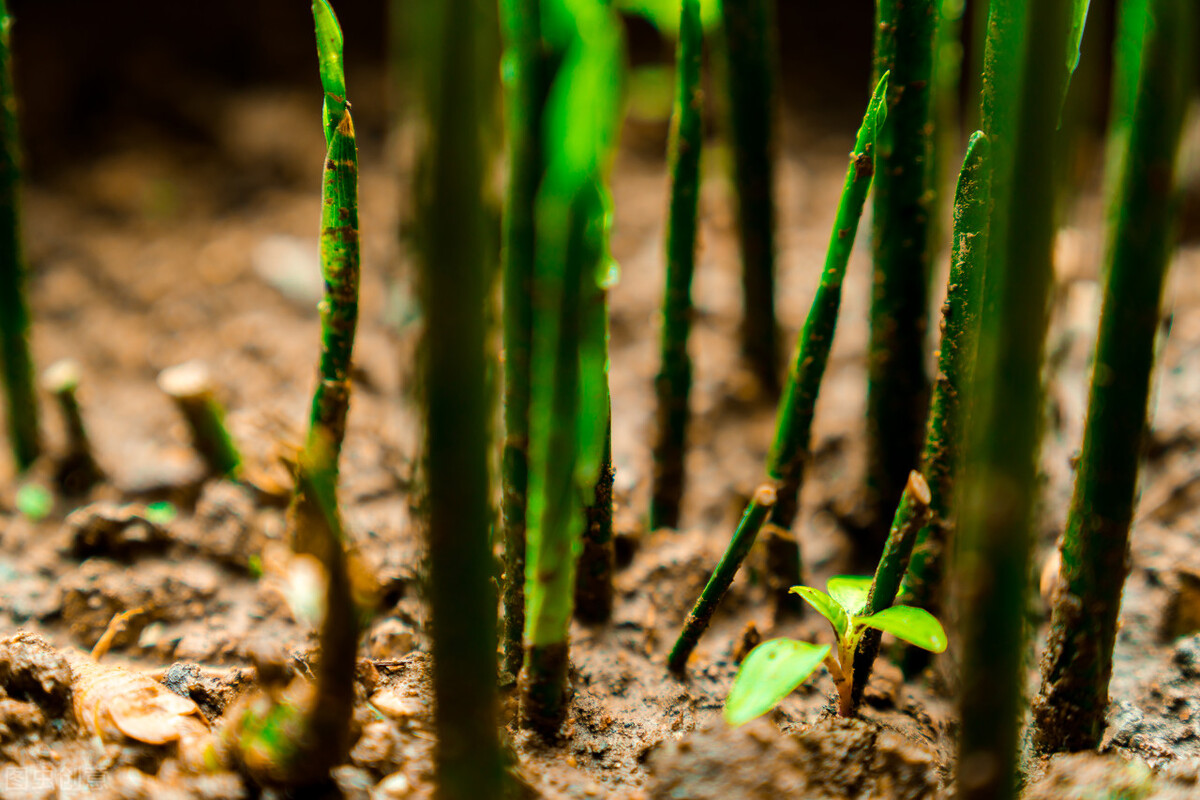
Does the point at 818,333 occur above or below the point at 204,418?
above

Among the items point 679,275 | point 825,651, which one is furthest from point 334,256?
point 825,651

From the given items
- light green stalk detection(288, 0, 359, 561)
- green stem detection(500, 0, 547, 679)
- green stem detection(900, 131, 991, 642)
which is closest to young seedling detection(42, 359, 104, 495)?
light green stalk detection(288, 0, 359, 561)

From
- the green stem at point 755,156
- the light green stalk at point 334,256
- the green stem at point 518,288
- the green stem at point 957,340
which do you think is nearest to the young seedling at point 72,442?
the light green stalk at point 334,256

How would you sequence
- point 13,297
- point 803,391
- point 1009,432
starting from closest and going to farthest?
point 1009,432 < point 803,391 < point 13,297

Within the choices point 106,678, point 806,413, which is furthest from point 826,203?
point 106,678

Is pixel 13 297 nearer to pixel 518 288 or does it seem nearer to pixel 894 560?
pixel 518 288

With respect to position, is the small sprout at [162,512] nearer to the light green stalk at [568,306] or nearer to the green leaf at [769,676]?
the light green stalk at [568,306]

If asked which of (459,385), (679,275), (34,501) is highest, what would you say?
(679,275)
